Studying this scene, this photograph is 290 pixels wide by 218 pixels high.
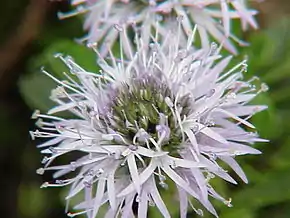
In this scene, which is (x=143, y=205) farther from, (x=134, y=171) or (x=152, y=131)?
(x=152, y=131)

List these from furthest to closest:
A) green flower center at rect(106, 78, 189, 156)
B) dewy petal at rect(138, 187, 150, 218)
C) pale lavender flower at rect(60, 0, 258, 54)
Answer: pale lavender flower at rect(60, 0, 258, 54) → green flower center at rect(106, 78, 189, 156) → dewy petal at rect(138, 187, 150, 218)

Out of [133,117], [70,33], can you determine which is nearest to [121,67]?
[133,117]

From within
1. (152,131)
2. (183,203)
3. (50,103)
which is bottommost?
(183,203)

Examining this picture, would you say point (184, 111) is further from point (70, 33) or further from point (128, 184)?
point (70, 33)

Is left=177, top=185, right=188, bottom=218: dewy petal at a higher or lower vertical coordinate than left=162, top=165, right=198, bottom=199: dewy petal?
lower

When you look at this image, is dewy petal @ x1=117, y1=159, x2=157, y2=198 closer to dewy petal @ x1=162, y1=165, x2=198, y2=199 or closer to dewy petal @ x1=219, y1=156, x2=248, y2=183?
dewy petal @ x1=162, y1=165, x2=198, y2=199

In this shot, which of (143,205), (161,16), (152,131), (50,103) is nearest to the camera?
(143,205)

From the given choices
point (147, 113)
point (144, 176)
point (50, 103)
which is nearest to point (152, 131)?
point (147, 113)

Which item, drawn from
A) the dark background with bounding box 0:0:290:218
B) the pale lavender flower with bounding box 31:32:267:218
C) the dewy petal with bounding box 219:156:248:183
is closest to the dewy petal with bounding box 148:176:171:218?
the pale lavender flower with bounding box 31:32:267:218
